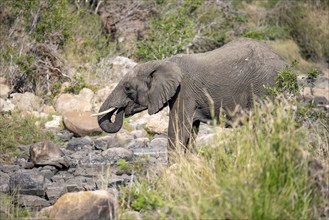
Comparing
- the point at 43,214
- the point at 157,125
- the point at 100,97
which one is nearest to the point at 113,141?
the point at 157,125

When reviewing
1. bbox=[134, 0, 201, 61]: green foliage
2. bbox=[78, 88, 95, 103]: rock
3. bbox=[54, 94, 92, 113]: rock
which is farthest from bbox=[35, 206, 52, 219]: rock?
bbox=[134, 0, 201, 61]: green foliage

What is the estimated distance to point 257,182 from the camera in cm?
629

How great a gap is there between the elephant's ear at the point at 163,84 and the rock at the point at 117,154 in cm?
183

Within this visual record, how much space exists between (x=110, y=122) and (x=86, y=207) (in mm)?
2773

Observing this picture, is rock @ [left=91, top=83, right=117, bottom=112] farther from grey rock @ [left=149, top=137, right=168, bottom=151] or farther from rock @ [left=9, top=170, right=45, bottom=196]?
rock @ [left=9, top=170, right=45, bottom=196]

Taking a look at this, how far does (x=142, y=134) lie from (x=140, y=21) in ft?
22.7

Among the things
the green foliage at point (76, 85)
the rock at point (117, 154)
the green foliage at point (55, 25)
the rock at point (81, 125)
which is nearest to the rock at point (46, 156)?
the rock at point (117, 154)

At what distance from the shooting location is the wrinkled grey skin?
9.74 metres

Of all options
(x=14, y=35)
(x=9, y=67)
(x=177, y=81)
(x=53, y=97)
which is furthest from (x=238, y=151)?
(x=14, y=35)

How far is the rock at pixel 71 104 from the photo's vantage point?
14625mm

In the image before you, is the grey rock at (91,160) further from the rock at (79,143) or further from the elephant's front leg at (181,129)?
the elephant's front leg at (181,129)

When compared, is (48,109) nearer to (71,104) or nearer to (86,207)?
(71,104)

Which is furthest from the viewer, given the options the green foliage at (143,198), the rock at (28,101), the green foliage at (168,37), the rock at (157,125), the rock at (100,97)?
the green foliage at (168,37)

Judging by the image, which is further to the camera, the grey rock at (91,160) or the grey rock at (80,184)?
the grey rock at (91,160)
